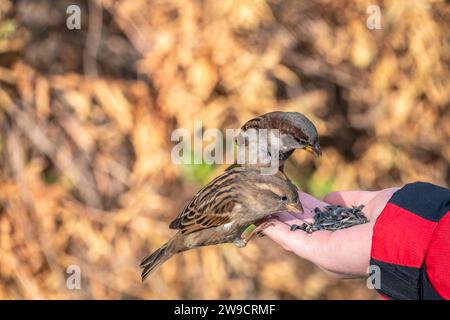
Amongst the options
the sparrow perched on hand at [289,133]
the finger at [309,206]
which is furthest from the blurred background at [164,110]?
the finger at [309,206]

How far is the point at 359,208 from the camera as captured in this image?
372cm

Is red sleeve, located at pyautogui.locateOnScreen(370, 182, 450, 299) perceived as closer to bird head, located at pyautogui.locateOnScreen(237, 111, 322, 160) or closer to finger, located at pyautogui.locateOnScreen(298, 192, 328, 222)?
finger, located at pyautogui.locateOnScreen(298, 192, 328, 222)

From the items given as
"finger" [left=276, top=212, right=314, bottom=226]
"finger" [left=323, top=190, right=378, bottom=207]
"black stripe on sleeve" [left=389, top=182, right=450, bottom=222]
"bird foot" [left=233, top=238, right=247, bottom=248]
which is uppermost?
"black stripe on sleeve" [left=389, top=182, right=450, bottom=222]

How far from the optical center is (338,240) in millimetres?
3314

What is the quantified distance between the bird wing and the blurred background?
1.72 meters

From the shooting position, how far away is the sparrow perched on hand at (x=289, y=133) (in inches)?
154

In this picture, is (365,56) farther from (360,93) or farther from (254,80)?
(254,80)

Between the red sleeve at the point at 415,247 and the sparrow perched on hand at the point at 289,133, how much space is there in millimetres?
936

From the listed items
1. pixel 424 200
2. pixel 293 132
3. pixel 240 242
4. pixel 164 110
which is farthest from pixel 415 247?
pixel 164 110

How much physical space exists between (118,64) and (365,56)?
5.88 feet

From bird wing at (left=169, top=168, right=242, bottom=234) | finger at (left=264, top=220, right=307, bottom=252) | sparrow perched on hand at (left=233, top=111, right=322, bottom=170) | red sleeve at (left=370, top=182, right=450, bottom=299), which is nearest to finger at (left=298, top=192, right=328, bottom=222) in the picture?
finger at (left=264, top=220, right=307, bottom=252)

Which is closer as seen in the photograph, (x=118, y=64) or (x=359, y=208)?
(x=359, y=208)

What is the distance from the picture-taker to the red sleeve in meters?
2.76
